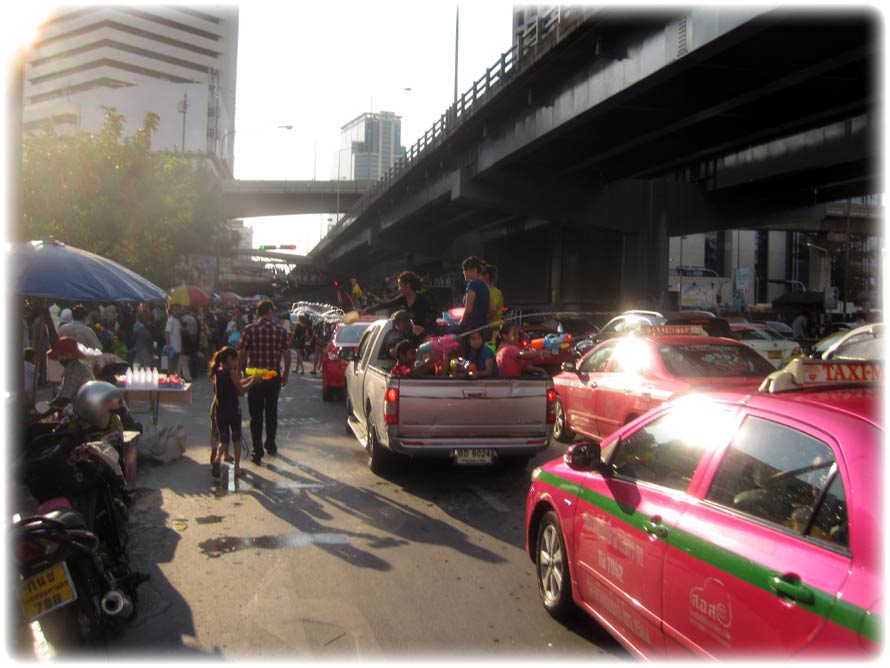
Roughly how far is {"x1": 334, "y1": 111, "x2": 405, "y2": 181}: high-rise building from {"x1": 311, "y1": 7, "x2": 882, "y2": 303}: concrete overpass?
46189 mm

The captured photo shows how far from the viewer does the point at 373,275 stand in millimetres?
91438

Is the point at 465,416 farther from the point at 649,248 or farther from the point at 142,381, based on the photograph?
the point at 649,248

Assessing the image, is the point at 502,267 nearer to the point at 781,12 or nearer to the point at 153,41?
the point at 781,12

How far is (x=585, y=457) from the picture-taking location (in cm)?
441

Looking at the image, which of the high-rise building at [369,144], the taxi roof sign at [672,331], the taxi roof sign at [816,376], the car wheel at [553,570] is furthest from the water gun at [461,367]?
the high-rise building at [369,144]

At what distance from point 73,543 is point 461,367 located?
569 cm

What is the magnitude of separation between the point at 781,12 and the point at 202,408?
1344 centimetres

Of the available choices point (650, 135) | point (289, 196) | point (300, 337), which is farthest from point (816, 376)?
point (289, 196)

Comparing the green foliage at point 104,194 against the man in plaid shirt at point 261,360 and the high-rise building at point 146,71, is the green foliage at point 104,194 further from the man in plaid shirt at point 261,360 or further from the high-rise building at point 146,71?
the high-rise building at point 146,71

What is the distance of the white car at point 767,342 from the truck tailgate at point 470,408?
25.4ft

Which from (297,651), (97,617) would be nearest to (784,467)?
(297,651)

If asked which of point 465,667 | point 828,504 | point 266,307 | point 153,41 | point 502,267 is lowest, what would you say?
point 465,667

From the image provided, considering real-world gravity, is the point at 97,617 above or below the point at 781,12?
below

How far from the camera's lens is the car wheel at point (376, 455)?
8.76 m
